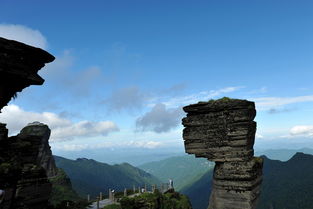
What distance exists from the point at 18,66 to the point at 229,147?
452 inches

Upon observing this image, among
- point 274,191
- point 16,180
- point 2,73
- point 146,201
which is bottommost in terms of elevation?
point 274,191

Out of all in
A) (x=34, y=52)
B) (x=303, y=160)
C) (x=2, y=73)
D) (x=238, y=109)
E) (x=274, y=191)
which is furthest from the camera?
(x=303, y=160)

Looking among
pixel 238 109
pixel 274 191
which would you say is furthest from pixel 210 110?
pixel 274 191

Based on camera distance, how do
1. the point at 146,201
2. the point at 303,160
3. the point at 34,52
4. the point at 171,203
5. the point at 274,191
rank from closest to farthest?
the point at 34,52, the point at 146,201, the point at 171,203, the point at 274,191, the point at 303,160

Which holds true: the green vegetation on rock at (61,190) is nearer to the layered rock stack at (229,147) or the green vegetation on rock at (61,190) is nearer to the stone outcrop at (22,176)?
the stone outcrop at (22,176)

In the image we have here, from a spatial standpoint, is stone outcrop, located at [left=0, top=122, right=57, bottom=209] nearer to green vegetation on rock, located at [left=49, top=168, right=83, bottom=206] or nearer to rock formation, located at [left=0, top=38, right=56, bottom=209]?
rock formation, located at [left=0, top=38, right=56, bottom=209]

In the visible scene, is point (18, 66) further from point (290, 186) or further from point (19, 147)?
point (290, 186)

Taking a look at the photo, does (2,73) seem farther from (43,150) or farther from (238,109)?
(43,150)

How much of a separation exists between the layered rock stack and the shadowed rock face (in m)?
8.92

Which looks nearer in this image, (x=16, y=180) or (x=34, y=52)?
(x=34, y=52)

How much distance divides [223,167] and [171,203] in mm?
34394

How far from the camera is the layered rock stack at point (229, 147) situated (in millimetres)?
15031

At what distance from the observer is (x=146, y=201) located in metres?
41.2

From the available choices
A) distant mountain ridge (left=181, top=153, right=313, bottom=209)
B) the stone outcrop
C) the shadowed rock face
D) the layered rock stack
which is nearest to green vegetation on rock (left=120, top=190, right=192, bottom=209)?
the stone outcrop
